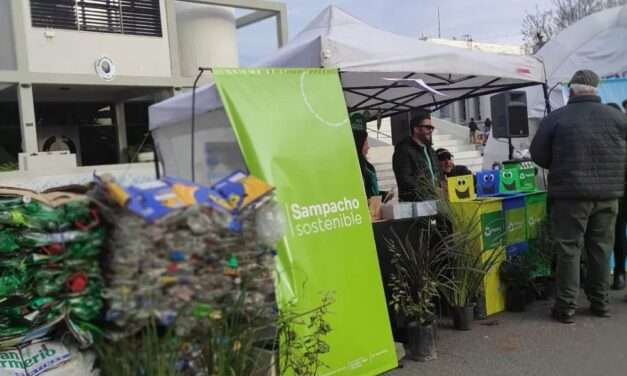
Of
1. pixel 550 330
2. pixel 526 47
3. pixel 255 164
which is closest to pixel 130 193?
pixel 255 164

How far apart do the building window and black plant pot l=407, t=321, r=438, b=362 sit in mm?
17195

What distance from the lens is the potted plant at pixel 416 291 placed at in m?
4.36

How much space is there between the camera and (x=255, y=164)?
3.40 metres

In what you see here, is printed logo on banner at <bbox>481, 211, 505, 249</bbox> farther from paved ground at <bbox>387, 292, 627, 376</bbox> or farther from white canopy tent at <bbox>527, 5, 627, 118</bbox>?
white canopy tent at <bbox>527, 5, 627, 118</bbox>

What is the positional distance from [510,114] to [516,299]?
14.9 feet

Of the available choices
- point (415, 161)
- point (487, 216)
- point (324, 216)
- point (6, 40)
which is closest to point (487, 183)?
point (487, 216)

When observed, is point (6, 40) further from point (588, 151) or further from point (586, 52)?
point (588, 151)

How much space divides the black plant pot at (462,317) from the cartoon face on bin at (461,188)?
963 mm

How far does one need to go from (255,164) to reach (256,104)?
0.38 metres

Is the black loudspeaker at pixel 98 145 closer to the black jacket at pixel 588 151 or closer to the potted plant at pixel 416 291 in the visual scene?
the potted plant at pixel 416 291

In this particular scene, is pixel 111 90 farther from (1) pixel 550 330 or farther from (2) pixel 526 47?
(2) pixel 526 47

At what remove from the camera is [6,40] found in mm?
17734

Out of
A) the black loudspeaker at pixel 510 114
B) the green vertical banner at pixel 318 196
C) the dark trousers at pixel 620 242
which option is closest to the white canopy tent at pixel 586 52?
the black loudspeaker at pixel 510 114

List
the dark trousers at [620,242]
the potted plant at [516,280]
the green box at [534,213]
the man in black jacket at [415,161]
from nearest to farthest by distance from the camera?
the potted plant at [516,280]
the man in black jacket at [415,161]
the green box at [534,213]
the dark trousers at [620,242]
